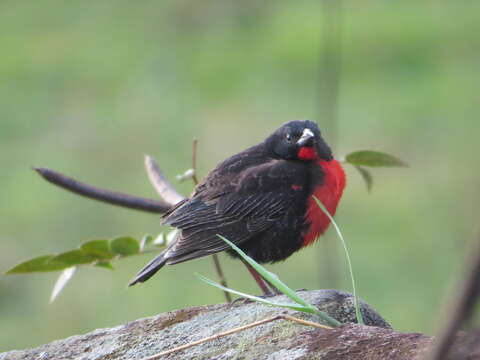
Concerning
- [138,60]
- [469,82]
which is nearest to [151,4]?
[138,60]

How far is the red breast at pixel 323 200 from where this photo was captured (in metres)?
3.91

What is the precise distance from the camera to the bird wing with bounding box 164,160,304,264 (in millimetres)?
3859

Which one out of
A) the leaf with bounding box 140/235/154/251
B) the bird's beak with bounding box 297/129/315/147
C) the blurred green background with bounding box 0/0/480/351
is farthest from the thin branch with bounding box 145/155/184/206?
the blurred green background with bounding box 0/0/480/351

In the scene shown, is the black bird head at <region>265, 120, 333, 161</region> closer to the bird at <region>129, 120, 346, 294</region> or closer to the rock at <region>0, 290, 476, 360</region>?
the bird at <region>129, 120, 346, 294</region>

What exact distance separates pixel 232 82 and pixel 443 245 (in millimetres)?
4292

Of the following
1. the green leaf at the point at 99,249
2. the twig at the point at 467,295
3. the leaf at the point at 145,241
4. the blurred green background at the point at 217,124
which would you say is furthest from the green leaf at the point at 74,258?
the blurred green background at the point at 217,124

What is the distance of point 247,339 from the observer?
2.46m

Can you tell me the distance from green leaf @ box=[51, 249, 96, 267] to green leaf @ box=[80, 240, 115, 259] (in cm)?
2

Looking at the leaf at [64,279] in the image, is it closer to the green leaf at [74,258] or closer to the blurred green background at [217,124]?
Result: the green leaf at [74,258]

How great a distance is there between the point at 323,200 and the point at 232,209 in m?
0.39

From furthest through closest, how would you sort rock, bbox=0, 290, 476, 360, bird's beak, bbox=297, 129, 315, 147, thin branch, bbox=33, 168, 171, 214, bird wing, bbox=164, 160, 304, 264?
1. bird's beak, bbox=297, 129, 315, 147
2. bird wing, bbox=164, 160, 304, 264
3. thin branch, bbox=33, 168, 171, 214
4. rock, bbox=0, 290, 476, 360

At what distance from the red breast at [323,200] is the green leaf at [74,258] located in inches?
38.4

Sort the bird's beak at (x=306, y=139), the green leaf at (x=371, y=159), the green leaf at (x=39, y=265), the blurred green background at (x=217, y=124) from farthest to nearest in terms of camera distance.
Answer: the blurred green background at (x=217, y=124)
the bird's beak at (x=306, y=139)
the green leaf at (x=371, y=159)
the green leaf at (x=39, y=265)

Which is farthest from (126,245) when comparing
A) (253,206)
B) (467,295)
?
(467,295)
